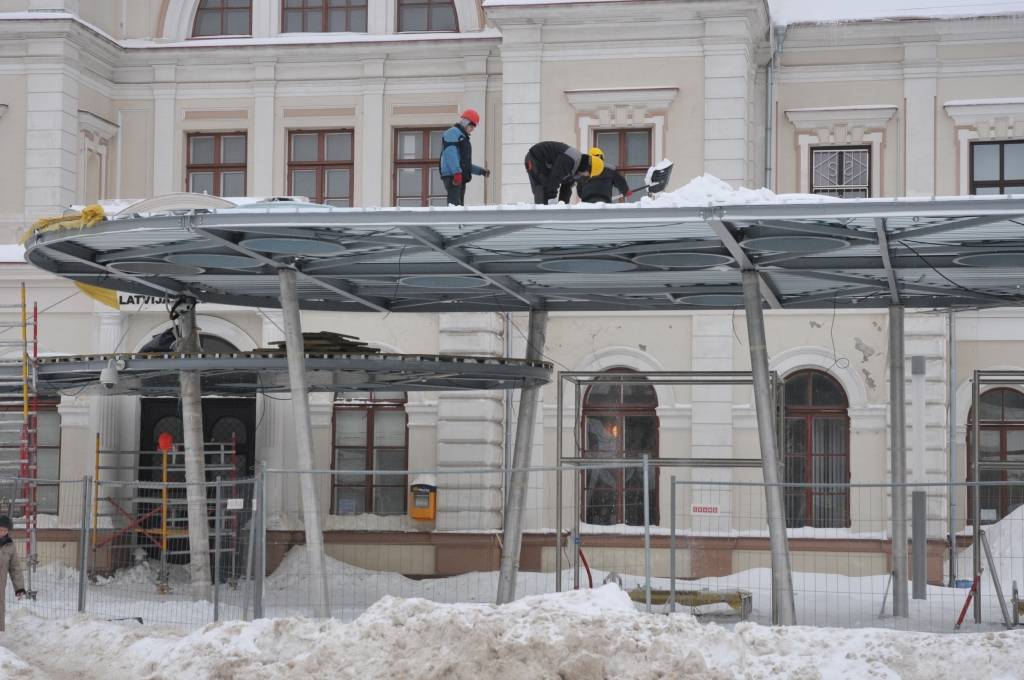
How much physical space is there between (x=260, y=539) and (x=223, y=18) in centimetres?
1673

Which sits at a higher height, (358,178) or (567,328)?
(358,178)

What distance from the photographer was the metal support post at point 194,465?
1967cm

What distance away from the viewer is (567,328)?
26203mm

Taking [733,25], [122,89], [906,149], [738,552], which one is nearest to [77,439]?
[122,89]

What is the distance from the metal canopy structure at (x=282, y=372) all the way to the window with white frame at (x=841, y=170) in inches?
330

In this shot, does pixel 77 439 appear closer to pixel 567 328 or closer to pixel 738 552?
pixel 567 328

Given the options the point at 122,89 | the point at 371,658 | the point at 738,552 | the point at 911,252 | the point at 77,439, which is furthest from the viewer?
the point at 122,89

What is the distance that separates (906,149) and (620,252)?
11.8m

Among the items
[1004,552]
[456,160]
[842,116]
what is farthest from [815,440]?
[456,160]

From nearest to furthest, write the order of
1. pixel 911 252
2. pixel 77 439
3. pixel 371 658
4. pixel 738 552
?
pixel 371 658 < pixel 911 252 < pixel 738 552 < pixel 77 439

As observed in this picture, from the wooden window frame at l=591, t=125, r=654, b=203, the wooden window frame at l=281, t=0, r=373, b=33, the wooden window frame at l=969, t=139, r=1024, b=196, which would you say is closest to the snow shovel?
the wooden window frame at l=591, t=125, r=654, b=203

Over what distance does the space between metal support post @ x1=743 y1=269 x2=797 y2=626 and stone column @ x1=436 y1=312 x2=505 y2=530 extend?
9.48 meters

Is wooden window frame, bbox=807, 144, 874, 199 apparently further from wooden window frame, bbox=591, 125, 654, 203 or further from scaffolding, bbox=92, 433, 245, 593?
scaffolding, bbox=92, 433, 245, 593

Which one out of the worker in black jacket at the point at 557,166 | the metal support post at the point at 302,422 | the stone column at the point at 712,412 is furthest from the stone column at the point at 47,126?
the worker in black jacket at the point at 557,166
